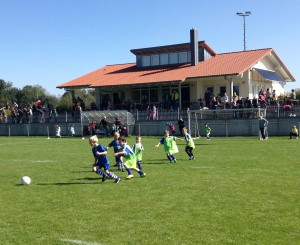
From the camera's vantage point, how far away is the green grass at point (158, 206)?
632cm

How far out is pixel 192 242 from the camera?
235 inches

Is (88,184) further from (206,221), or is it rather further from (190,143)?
(190,143)

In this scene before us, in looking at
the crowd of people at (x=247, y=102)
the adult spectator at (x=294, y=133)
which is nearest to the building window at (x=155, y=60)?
the crowd of people at (x=247, y=102)

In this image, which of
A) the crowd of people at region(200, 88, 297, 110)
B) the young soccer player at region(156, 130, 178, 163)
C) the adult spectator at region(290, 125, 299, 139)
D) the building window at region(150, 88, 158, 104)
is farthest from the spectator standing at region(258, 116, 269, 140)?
the building window at region(150, 88, 158, 104)

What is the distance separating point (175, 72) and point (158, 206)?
1215 inches

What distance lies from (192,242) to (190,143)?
10360 millimetres

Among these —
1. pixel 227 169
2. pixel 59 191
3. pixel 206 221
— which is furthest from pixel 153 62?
pixel 206 221

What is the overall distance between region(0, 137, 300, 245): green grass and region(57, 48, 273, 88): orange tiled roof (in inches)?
884

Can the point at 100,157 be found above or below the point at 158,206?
above

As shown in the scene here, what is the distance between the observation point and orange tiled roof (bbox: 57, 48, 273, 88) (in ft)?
117

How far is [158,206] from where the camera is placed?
8.22 meters

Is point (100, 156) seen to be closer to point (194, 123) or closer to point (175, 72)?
point (194, 123)

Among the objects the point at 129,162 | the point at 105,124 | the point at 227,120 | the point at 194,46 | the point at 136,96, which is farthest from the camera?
the point at 136,96

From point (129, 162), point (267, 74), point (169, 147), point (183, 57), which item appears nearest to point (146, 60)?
point (183, 57)
